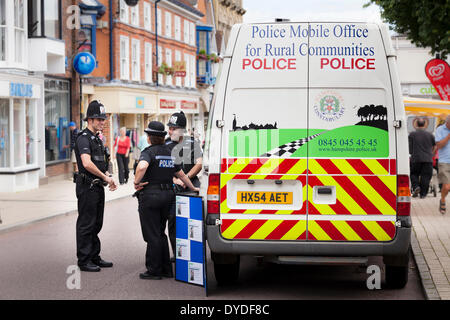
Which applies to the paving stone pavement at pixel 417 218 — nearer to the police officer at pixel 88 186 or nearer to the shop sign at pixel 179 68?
the police officer at pixel 88 186

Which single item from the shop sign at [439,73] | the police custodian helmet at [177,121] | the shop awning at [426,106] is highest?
the shop sign at [439,73]

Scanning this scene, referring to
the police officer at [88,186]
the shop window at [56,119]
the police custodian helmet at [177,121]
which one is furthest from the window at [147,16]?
the police officer at [88,186]

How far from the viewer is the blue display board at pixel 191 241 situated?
27.8 ft

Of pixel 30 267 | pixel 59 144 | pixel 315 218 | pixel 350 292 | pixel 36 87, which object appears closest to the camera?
pixel 315 218

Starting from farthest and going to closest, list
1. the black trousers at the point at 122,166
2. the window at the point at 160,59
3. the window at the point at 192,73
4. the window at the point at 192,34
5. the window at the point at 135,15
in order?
the window at the point at 192,73 → the window at the point at 192,34 → the window at the point at 160,59 → the window at the point at 135,15 → the black trousers at the point at 122,166

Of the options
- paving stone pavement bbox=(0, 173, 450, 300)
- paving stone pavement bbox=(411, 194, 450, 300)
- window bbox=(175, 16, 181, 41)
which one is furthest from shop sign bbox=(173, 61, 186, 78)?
paving stone pavement bbox=(411, 194, 450, 300)

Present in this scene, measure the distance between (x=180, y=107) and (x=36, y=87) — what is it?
2560 cm

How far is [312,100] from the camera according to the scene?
804 centimetres

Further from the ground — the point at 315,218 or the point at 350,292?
the point at 315,218

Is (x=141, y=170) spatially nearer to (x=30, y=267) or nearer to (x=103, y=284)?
(x=103, y=284)

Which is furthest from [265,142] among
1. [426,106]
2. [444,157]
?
[426,106]

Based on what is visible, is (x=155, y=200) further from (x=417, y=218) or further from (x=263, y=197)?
Result: (x=417, y=218)

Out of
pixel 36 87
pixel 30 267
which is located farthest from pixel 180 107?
pixel 30 267

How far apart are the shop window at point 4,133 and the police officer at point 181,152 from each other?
43.3 feet
